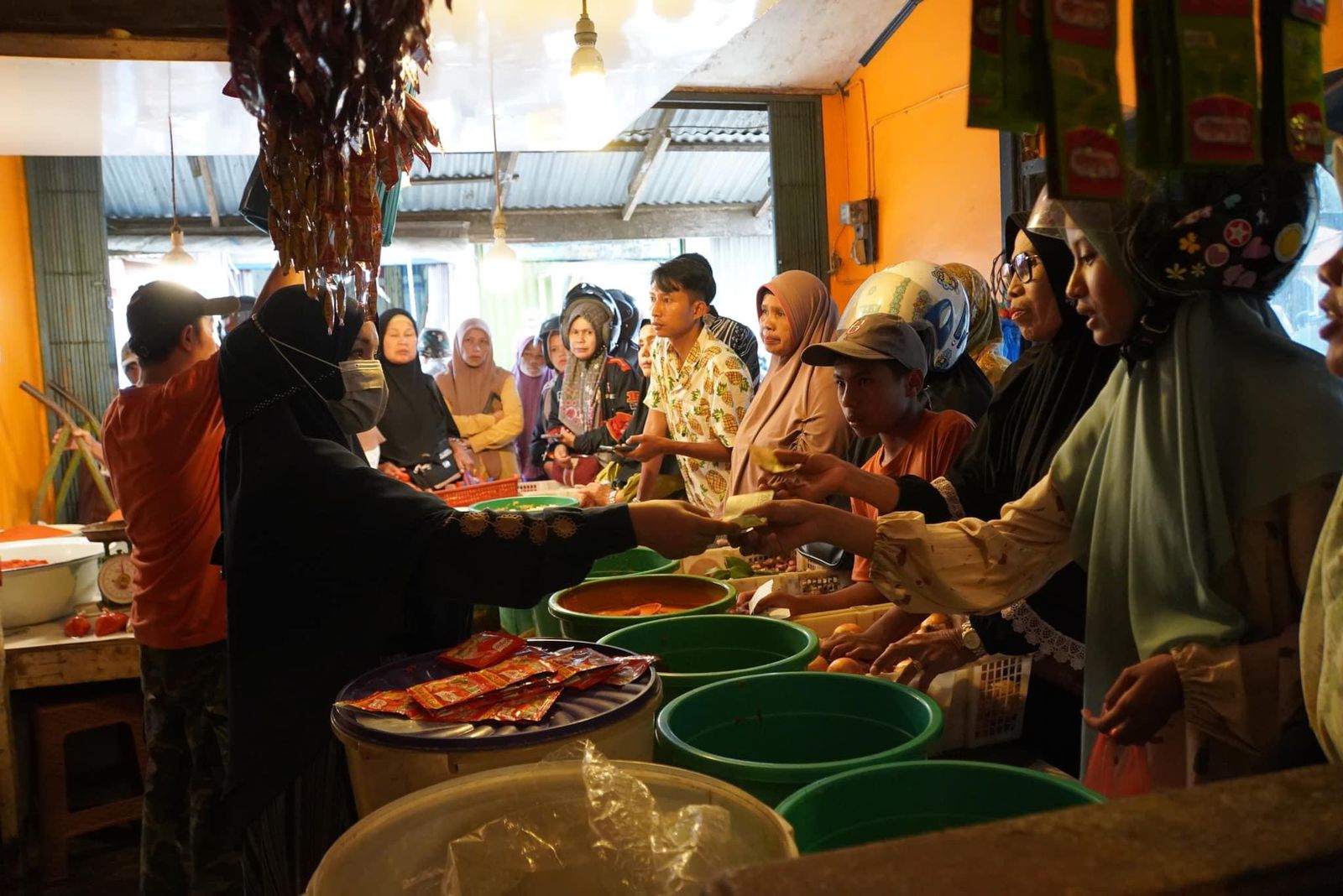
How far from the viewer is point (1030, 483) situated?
2041 millimetres

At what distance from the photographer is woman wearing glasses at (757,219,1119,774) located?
1838mm

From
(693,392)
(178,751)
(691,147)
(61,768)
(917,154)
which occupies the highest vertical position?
(691,147)

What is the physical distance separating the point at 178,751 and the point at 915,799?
7.49ft

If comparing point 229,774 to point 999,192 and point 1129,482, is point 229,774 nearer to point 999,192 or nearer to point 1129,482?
point 1129,482

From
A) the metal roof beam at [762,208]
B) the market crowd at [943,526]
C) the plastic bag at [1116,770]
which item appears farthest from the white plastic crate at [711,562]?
the metal roof beam at [762,208]

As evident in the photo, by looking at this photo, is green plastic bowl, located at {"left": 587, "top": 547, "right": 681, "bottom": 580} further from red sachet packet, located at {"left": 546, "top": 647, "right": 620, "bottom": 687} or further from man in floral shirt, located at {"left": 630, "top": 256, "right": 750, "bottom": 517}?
red sachet packet, located at {"left": 546, "top": 647, "right": 620, "bottom": 687}

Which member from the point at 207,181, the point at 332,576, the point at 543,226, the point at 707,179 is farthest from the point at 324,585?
the point at 707,179

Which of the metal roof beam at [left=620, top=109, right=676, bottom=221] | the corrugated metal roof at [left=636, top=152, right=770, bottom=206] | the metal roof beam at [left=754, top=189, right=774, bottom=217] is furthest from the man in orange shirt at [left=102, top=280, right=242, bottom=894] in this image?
the metal roof beam at [left=754, top=189, right=774, bottom=217]

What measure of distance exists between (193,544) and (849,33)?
5.90m

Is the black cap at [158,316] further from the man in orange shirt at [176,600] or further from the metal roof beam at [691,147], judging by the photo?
the metal roof beam at [691,147]

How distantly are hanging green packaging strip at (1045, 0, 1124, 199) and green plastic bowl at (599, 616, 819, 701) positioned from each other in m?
0.92

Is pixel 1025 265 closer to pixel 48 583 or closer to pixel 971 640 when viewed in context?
pixel 971 640

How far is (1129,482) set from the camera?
4.79 ft

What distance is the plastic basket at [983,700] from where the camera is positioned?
1.50 m
